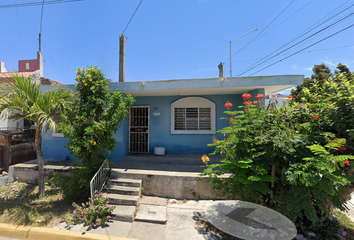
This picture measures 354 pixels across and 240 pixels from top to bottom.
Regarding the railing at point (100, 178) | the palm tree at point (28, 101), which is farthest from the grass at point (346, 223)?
the palm tree at point (28, 101)

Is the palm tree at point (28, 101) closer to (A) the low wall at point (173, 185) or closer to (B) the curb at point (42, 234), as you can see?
(B) the curb at point (42, 234)

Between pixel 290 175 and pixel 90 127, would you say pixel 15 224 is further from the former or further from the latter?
pixel 290 175

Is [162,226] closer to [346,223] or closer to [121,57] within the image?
[346,223]

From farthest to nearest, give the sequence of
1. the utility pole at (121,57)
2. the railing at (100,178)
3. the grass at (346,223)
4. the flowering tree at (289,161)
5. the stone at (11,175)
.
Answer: the utility pole at (121,57) → the stone at (11,175) → the railing at (100,178) → the grass at (346,223) → the flowering tree at (289,161)

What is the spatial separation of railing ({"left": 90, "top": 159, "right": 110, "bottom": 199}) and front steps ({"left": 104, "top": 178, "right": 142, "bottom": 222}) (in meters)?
0.16

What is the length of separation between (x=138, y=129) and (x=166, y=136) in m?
1.26

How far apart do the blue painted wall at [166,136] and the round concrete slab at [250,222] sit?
10.2 feet

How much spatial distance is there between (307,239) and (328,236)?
0.42 metres

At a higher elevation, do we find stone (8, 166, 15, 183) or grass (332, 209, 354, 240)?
stone (8, 166, 15, 183)

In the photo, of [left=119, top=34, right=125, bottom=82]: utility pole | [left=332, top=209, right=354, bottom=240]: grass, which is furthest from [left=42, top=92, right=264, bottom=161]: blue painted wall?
[left=332, top=209, right=354, bottom=240]: grass

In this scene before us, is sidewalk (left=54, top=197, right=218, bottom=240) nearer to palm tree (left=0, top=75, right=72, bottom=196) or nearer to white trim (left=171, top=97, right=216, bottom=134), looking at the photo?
palm tree (left=0, top=75, right=72, bottom=196)

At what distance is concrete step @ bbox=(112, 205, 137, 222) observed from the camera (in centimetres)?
354

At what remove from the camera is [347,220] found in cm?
369

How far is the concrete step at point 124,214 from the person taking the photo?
11.6ft
